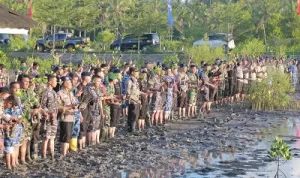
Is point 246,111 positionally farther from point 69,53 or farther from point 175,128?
point 69,53

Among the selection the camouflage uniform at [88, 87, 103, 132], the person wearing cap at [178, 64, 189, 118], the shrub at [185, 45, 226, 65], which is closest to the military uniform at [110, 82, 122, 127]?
the camouflage uniform at [88, 87, 103, 132]

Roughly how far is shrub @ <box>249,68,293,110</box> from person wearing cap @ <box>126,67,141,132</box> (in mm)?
7107

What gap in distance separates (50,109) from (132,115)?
3967 millimetres

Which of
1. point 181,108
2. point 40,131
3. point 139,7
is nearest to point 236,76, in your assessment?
point 181,108

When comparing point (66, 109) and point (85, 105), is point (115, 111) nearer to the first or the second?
point (85, 105)

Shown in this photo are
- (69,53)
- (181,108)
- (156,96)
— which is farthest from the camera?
(69,53)

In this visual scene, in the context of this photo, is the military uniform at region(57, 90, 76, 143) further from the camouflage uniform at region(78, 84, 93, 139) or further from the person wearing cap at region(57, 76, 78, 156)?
the camouflage uniform at region(78, 84, 93, 139)

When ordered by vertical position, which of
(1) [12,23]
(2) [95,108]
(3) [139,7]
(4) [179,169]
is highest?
(3) [139,7]

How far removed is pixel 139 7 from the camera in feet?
158

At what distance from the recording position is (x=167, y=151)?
13.4m

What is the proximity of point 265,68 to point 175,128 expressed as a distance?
6670 mm

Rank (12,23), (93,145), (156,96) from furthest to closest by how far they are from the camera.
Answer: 1. (156,96)
2. (93,145)
3. (12,23)

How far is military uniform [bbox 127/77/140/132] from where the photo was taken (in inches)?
584

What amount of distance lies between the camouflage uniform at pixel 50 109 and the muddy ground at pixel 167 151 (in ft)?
1.80
